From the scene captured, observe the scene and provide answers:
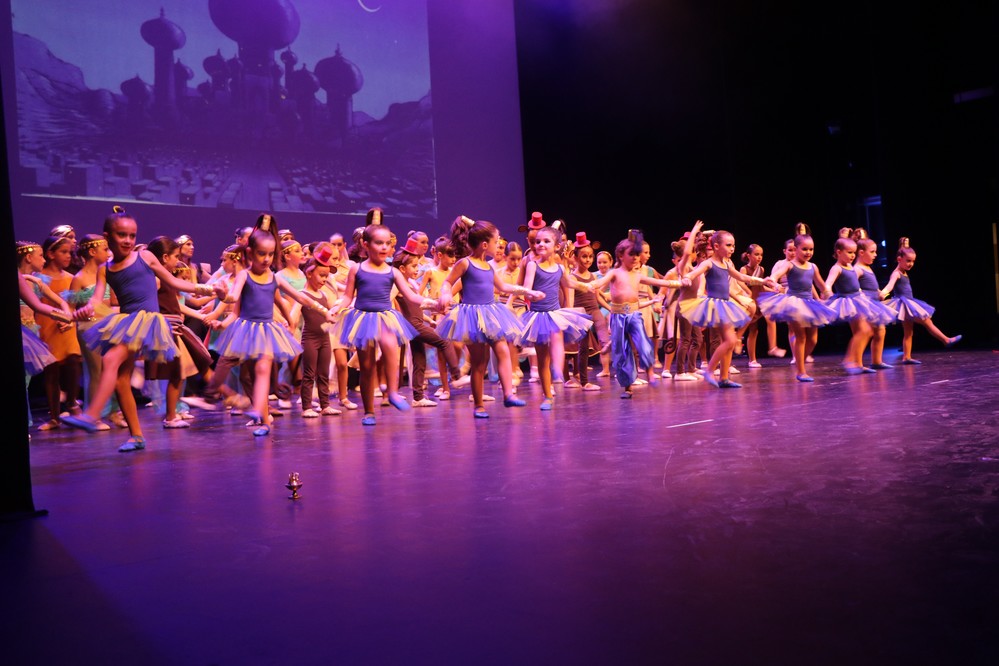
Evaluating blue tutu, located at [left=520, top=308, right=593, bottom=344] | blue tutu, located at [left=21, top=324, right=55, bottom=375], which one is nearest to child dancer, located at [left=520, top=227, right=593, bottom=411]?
blue tutu, located at [left=520, top=308, right=593, bottom=344]

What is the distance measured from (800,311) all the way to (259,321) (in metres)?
4.76

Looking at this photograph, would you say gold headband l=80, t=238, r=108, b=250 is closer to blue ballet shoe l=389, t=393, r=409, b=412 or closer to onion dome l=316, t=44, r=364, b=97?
blue ballet shoe l=389, t=393, r=409, b=412

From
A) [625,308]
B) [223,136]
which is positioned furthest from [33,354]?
[625,308]

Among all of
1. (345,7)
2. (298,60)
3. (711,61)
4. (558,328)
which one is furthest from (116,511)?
(711,61)

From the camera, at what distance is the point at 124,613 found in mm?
1930

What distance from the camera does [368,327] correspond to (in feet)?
19.8

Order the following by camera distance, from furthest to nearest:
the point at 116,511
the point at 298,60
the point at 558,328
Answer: the point at 298,60 → the point at 558,328 → the point at 116,511

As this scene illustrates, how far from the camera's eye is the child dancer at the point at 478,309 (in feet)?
20.3

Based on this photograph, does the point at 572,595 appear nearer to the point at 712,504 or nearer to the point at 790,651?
the point at 790,651

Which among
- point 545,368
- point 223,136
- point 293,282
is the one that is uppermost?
point 223,136

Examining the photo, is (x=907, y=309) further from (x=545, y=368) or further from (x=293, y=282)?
(x=293, y=282)

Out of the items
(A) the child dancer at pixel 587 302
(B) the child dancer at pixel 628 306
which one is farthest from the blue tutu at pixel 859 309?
(A) the child dancer at pixel 587 302

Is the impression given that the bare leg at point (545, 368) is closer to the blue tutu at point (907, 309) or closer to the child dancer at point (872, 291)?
the child dancer at point (872, 291)

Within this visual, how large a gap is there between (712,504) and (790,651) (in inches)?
46.9
